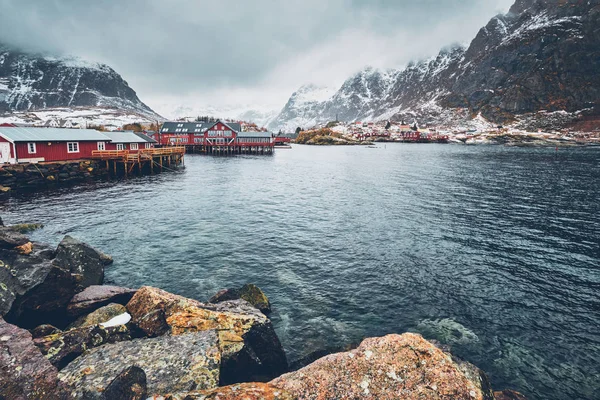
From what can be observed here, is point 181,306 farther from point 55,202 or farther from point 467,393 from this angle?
point 55,202

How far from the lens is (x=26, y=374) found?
6742 mm

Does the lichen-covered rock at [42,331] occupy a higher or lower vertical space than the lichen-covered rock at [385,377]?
lower

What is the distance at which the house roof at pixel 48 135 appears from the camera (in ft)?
150

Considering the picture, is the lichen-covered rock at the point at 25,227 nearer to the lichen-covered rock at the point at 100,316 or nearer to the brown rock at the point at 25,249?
the brown rock at the point at 25,249

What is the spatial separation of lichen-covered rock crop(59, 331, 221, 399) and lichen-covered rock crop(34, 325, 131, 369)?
1.96 feet

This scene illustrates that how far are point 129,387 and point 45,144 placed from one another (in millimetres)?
57330

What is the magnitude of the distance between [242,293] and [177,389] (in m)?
7.82

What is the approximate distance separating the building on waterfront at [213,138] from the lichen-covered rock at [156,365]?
115 m

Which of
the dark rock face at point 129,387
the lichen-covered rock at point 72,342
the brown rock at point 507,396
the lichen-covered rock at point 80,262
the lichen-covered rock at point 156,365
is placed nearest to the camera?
the dark rock face at point 129,387

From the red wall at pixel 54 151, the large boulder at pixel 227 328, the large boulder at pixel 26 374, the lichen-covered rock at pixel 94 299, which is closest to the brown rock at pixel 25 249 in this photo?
Answer: the lichen-covered rock at pixel 94 299

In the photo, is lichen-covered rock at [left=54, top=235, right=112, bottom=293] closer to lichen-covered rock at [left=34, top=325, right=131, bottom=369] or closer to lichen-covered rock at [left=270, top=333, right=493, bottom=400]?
lichen-covered rock at [left=34, top=325, right=131, bottom=369]

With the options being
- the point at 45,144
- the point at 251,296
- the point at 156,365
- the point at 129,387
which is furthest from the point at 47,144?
the point at 129,387

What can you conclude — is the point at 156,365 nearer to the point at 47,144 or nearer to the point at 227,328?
the point at 227,328

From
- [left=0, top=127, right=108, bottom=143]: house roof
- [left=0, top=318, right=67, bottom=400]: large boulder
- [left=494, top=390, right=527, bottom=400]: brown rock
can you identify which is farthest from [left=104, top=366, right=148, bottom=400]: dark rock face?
[left=0, top=127, right=108, bottom=143]: house roof
